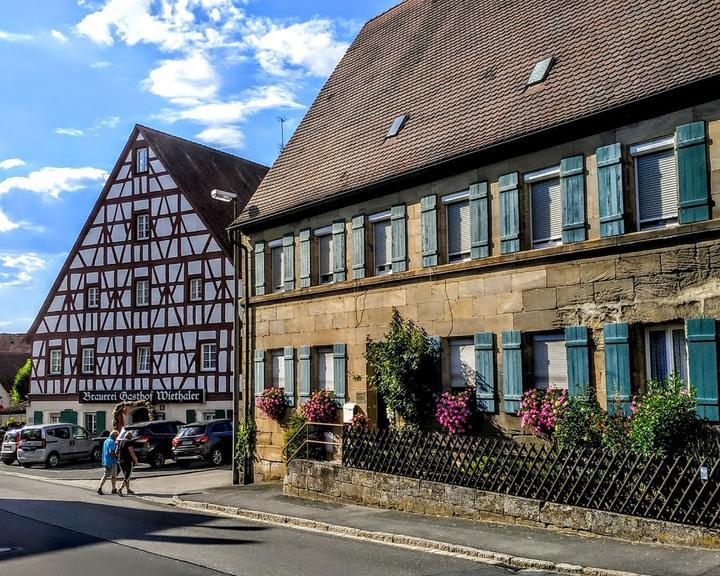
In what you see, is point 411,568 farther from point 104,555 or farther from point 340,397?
point 340,397

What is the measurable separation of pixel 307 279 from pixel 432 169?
4.99 m

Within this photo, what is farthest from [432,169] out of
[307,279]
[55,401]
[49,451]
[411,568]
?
[55,401]

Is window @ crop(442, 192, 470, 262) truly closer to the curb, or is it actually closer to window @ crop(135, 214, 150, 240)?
the curb

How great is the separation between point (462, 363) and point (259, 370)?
7226mm

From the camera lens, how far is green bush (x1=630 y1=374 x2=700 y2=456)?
12.2 meters

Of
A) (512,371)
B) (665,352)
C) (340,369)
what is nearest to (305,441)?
(340,369)

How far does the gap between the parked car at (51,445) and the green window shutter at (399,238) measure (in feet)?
60.1

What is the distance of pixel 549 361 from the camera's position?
15406 mm

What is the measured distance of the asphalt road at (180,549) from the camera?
1077cm

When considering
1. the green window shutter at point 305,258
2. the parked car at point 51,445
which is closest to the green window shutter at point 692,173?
the green window shutter at point 305,258

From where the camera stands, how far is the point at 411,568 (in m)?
10.8

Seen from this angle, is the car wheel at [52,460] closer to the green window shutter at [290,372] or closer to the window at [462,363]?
the green window shutter at [290,372]

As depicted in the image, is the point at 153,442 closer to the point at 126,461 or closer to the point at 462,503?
the point at 126,461

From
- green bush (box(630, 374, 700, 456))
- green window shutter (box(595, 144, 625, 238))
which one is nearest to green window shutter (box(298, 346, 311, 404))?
green window shutter (box(595, 144, 625, 238))
